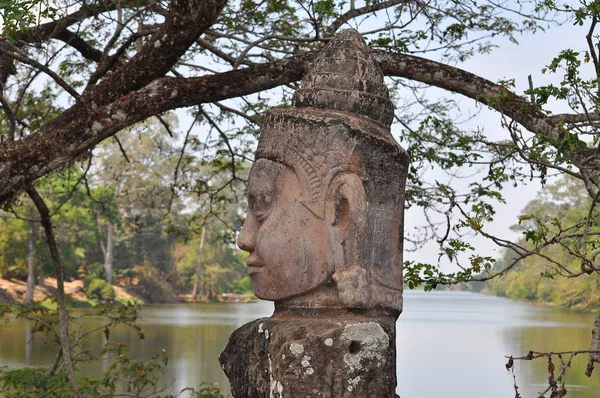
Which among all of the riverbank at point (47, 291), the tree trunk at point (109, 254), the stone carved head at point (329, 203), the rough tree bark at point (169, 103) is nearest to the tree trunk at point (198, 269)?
the riverbank at point (47, 291)

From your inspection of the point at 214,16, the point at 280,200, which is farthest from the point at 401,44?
the point at 280,200

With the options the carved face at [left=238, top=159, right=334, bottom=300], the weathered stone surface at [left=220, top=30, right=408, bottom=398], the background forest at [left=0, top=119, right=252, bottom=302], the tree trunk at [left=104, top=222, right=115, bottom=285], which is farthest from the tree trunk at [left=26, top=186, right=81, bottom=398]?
the tree trunk at [left=104, top=222, right=115, bottom=285]

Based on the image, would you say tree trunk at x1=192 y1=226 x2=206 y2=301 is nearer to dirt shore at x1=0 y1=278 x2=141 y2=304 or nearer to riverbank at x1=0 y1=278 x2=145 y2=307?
riverbank at x1=0 y1=278 x2=145 y2=307

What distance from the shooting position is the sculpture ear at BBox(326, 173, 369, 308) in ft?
13.7

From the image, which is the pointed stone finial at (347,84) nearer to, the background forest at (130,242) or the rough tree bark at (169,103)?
the rough tree bark at (169,103)

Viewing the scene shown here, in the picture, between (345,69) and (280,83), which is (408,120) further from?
(345,69)

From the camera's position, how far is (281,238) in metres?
4.36

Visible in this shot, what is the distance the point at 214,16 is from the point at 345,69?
195cm

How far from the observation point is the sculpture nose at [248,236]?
4.50 m

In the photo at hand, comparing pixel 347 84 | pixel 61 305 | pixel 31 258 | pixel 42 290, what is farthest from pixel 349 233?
pixel 42 290

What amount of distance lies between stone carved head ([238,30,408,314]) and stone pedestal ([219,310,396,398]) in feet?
0.54

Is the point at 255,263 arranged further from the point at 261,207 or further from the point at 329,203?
the point at 329,203

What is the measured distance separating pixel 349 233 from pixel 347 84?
3.01 feet

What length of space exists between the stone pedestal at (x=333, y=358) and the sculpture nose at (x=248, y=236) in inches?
20.1
